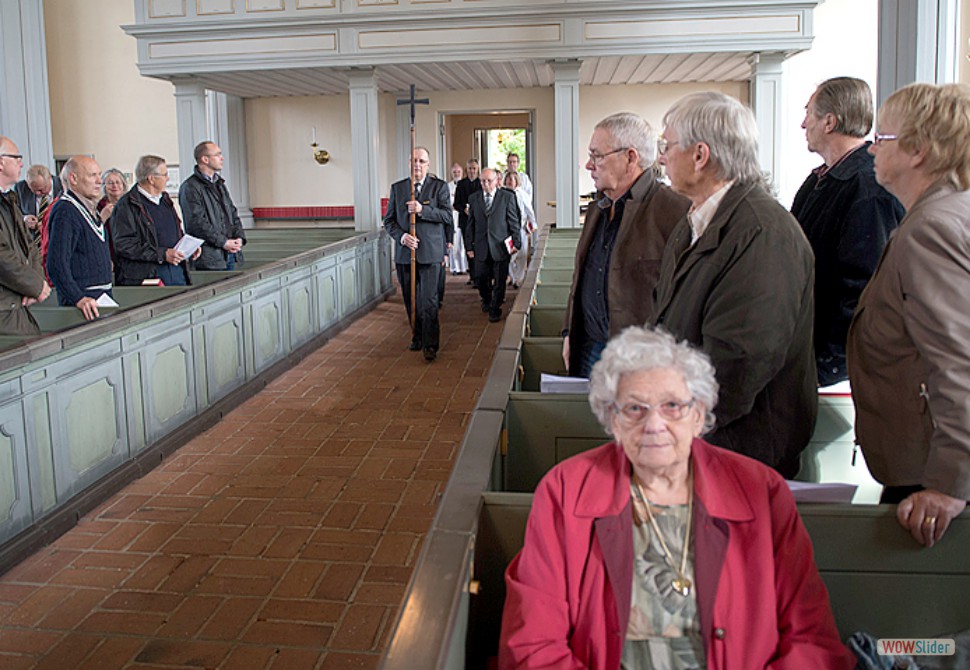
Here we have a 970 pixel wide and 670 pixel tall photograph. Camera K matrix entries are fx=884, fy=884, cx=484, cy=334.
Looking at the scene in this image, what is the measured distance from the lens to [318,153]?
49.1 feet

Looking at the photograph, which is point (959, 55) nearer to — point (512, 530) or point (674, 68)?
point (512, 530)

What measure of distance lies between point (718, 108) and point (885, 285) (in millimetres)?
604

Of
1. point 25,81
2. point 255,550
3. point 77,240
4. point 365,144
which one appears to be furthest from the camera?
point 25,81

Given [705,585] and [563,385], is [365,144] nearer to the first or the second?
[563,385]

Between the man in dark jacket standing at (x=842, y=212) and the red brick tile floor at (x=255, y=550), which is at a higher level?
the man in dark jacket standing at (x=842, y=212)

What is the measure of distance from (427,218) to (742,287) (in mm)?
6119

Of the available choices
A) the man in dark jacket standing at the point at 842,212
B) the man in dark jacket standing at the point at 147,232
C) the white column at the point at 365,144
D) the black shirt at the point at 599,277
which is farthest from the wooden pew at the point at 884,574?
the white column at the point at 365,144

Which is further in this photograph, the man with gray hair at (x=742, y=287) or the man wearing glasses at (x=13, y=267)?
the man wearing glasses at (x=13, y=267)

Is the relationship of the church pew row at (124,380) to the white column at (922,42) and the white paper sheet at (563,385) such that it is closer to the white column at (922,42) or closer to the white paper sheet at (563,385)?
the white paper sheet at (563,385)

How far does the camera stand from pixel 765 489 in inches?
72.0

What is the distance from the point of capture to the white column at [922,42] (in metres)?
3.72

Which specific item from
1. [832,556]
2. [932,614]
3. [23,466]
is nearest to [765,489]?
[832,556]

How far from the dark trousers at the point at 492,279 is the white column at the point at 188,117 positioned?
4124mm

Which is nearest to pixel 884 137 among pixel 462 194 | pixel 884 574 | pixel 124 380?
pixel 884 574
